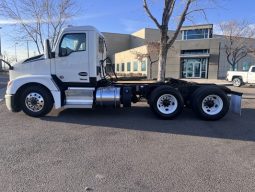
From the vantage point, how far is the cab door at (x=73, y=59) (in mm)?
8344

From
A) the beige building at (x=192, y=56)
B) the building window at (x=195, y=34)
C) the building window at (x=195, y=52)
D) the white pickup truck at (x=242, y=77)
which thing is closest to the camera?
the white pickup truck at (x=242, y=77)

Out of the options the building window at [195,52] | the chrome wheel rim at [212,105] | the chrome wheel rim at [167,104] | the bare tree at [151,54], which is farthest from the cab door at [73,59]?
the building window at [195,52]

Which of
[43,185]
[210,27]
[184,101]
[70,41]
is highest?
[210,27]

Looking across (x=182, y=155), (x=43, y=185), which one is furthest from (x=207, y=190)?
(x=43, y=185)

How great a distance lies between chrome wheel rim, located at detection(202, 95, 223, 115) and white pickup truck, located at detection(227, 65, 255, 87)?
1577 cm

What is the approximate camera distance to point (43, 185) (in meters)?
3.85

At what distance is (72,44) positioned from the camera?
8398 mm

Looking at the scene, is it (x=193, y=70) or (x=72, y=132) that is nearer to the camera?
(x=72, y=132)

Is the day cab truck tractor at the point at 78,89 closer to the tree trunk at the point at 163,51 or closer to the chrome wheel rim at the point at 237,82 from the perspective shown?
the tree trunk at the point at 163,51

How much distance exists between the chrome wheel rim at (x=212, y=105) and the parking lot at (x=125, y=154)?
0.44 metres

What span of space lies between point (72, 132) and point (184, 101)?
4.08m

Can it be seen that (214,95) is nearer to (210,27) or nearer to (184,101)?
(184,101)

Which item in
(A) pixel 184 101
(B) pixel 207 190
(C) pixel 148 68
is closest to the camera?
(B) pixel 207 190

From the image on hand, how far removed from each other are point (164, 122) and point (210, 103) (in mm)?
1724
